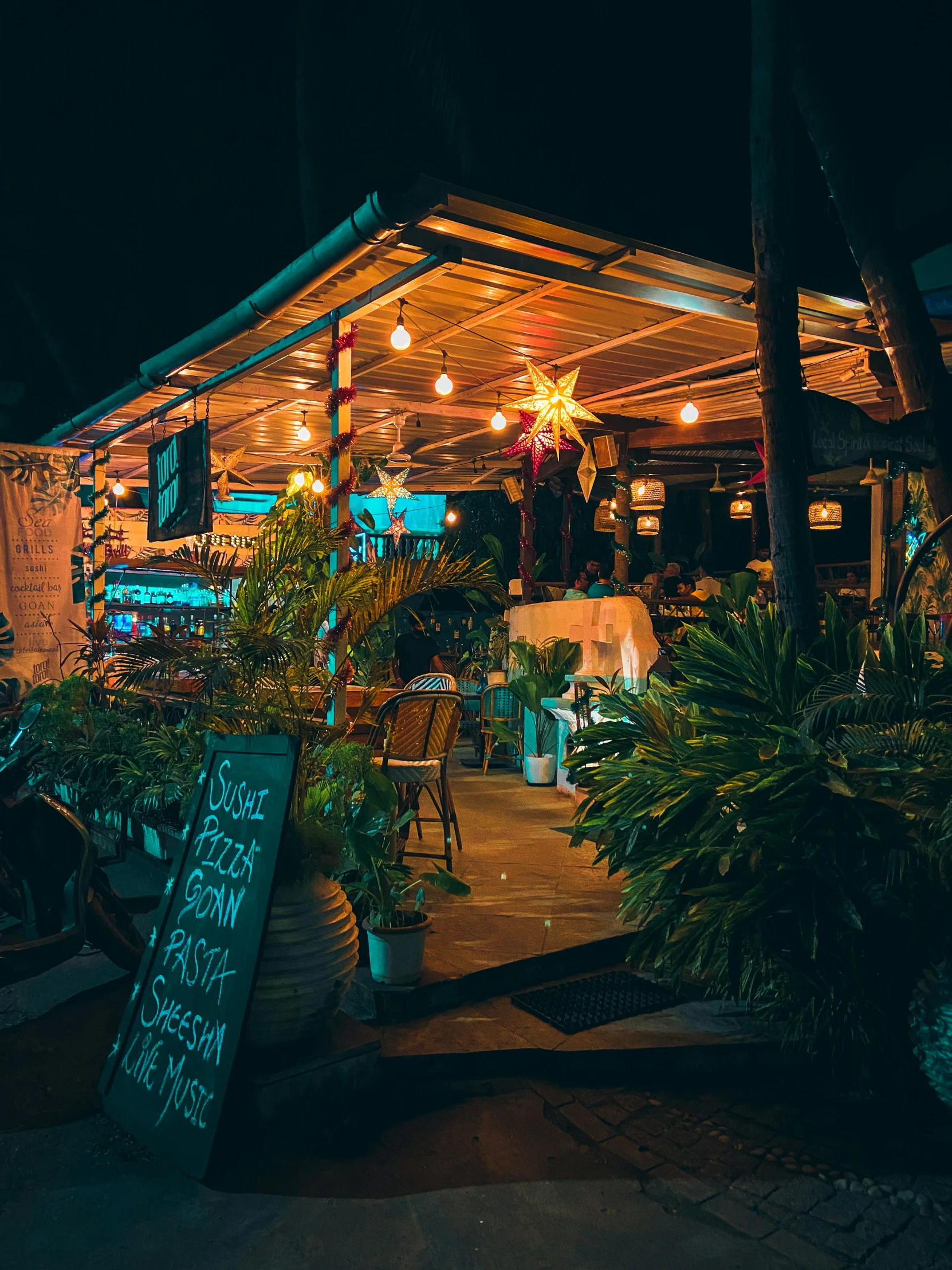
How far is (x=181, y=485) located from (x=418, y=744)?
14.8 feet

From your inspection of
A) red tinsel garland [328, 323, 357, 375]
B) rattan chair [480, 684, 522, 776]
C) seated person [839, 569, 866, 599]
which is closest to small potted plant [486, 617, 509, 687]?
rattan chair [480, 684, 522, 776]

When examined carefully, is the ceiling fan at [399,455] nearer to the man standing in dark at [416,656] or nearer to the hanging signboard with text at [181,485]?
the man standing in dark at [416,656]

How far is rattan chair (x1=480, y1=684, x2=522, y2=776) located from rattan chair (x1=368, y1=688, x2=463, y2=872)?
409cm

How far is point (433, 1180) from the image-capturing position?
2959 mm

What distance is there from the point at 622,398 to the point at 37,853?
803 cm

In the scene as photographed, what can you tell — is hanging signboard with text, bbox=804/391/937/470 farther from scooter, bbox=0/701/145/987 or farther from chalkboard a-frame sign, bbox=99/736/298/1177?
scooter, bbox=0/701/145/987

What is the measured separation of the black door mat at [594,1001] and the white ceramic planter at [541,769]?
4538mm

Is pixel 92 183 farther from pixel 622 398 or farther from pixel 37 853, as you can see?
pixel 37 853

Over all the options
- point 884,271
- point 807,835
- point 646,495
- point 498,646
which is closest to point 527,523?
point 646,495

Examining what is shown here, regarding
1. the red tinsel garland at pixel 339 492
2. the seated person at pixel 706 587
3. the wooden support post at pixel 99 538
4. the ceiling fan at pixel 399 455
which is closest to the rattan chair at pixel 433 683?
the red tinsel garland at pixel 339 492

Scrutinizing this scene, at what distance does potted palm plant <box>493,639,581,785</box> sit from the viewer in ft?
28.2

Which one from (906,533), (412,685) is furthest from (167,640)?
(906,533)

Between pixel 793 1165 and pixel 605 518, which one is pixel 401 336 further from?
pixel 605 518

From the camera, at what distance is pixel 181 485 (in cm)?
880
